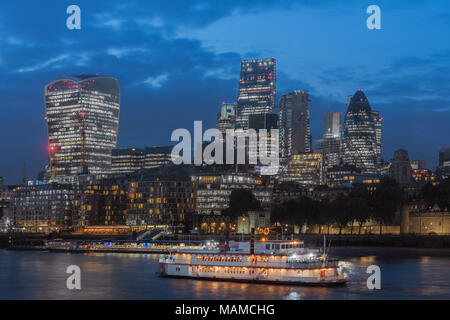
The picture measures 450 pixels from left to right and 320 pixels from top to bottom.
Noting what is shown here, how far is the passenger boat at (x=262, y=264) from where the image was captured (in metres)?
69.8

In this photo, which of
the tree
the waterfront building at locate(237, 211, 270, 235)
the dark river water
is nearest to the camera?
the dark river water

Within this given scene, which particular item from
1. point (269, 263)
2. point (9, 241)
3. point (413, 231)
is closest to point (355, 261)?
point (269, 263)

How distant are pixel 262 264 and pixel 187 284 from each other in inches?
332

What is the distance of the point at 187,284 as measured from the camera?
73.4 metres

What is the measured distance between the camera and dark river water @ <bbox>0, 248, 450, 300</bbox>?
65.2 meters

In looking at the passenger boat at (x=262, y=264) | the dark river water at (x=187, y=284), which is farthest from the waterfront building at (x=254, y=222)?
the passenger boat at (x=262, y=264)

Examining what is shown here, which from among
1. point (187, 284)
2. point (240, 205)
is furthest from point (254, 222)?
point (187, 284)

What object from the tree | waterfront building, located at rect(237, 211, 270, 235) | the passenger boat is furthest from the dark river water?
the tree

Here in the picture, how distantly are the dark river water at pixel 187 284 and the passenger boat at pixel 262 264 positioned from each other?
1435mm

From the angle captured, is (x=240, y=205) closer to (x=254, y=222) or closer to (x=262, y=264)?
(x=254, y=222)

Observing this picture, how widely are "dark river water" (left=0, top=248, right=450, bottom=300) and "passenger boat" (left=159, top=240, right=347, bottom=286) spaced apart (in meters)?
1.43

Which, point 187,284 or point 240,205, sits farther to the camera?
point 240,205

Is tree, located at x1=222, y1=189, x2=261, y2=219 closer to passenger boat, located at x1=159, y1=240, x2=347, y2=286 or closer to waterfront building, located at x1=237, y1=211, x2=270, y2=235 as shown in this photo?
waterfront building, located at x1=237, y1=211, x2=270, y2=235
